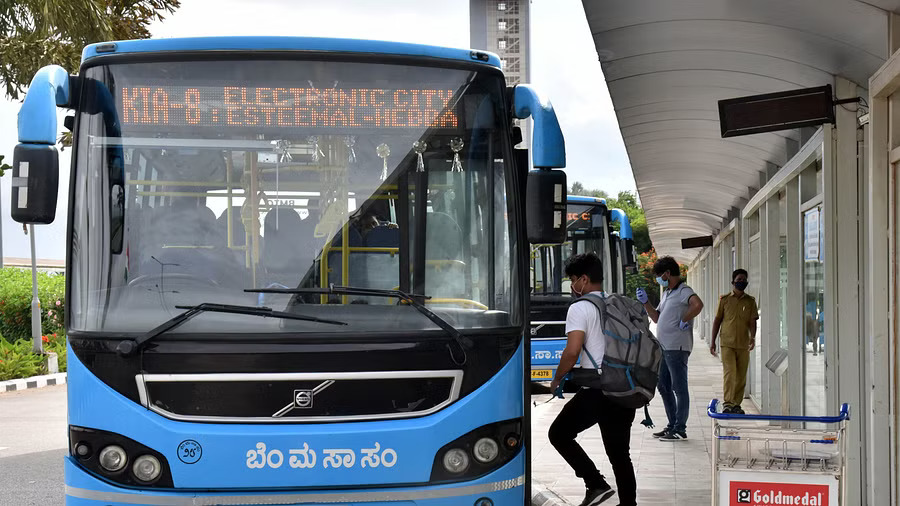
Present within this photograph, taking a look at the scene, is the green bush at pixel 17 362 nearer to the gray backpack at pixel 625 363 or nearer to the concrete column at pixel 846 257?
the gray backpack at pixel 625 363

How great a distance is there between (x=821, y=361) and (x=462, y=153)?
207 inches

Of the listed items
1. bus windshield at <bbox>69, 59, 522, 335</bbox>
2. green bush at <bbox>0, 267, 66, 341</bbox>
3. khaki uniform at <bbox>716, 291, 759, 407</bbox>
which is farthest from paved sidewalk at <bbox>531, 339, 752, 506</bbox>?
green bush at <bbox>0, 267, 66, 341</bbox>

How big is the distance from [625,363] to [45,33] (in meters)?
13.5

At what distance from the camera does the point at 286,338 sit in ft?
16.4

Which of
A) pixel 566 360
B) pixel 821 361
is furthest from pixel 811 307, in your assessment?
pixel 566 360

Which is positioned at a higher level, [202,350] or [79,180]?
[79,180]

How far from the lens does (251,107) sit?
5.30 meters

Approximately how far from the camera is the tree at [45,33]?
17312 mm

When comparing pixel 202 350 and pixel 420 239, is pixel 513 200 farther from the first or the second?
pixel 202 350

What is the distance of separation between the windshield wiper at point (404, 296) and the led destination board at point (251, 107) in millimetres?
776

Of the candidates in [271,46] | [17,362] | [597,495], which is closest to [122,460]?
[271,46]

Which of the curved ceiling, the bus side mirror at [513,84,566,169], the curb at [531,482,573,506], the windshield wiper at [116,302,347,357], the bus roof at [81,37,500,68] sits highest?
the curved ceiling

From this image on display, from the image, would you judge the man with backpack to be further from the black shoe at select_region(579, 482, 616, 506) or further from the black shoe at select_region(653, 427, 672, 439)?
the black shoe at select_region(653, 427, 672, 439)

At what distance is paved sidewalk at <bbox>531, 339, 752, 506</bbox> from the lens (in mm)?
8320
